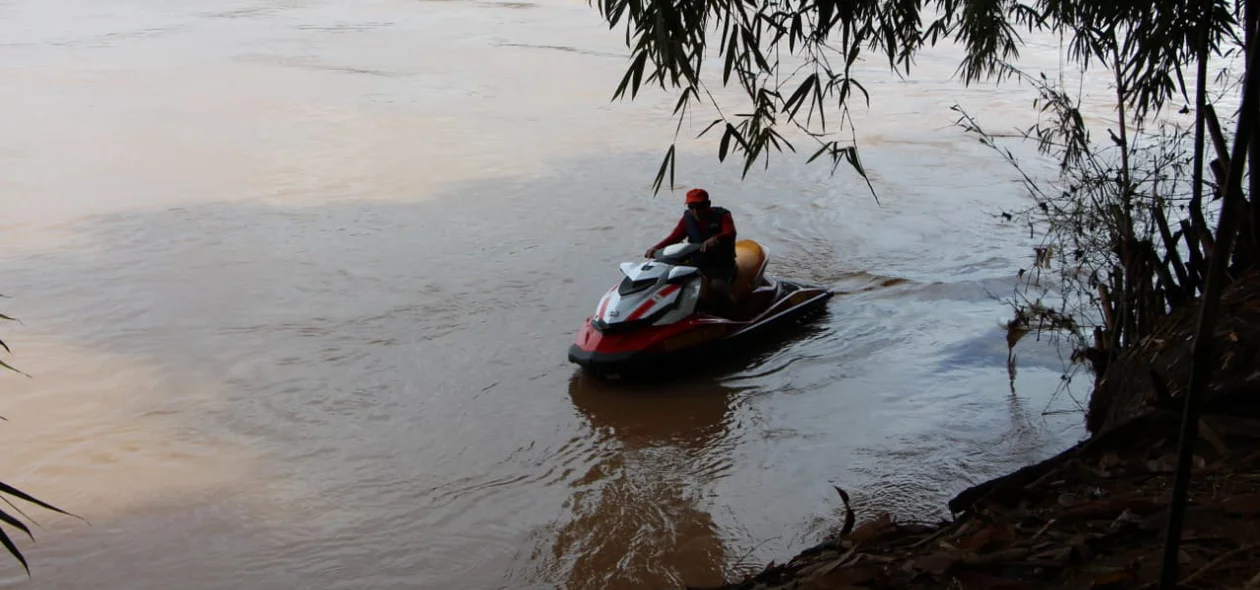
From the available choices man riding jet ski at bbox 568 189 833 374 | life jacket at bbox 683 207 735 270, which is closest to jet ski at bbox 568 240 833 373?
man riding jet ski at bbox 568 189 833 374

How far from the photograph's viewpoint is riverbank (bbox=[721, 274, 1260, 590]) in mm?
3539

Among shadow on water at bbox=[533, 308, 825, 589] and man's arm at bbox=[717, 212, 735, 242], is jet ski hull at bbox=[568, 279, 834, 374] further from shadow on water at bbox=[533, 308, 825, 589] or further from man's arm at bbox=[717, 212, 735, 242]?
man's arm at bbox=[717, 212, 735, 242]

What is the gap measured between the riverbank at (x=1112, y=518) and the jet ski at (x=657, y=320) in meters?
3.69

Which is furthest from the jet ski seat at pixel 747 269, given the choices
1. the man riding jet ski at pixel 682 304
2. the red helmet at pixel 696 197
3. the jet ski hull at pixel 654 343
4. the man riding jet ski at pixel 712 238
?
the red helmet at pixel 696 197

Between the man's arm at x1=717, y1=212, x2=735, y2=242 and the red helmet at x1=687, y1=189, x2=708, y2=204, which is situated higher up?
the red helmet at x1=687, y1=189, x2=708, y2=204

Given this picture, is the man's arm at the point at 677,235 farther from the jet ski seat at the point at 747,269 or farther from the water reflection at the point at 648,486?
the water reflection at the point at 648,486

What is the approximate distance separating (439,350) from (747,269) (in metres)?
2.68

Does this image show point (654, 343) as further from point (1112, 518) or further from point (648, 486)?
point (1112, 518)

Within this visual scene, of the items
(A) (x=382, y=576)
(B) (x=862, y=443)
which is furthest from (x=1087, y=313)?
(A) (x=382, y=576)

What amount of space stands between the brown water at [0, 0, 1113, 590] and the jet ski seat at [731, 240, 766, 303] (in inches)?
21.9

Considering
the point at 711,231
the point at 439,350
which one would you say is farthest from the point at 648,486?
the point at 439,350

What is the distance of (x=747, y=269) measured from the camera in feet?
30.5

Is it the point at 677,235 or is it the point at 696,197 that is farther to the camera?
the point at 677,235

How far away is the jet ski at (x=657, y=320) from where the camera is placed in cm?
827
